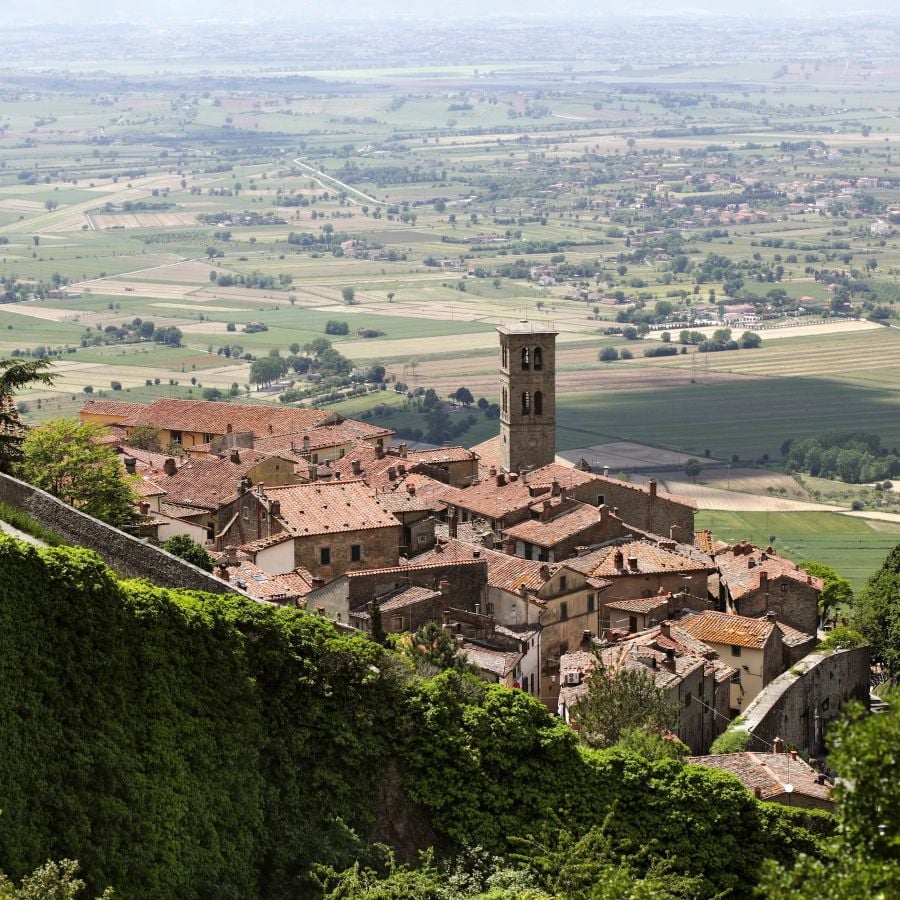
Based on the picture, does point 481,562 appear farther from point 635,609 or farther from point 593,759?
point 593,759

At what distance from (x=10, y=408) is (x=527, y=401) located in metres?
29.7

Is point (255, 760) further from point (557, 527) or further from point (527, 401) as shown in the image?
point (527, 401)

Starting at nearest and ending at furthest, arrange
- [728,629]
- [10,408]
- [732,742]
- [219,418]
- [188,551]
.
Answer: [10,408]
[188,551]
[732,742]
[728,629]
[219,418]

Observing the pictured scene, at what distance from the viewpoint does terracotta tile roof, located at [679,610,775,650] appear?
155 feet

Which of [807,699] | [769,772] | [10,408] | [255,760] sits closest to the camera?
[255,760]

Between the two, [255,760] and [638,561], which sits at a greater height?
[255,760]

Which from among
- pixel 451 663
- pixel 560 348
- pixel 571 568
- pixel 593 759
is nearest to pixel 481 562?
pixel 571 568

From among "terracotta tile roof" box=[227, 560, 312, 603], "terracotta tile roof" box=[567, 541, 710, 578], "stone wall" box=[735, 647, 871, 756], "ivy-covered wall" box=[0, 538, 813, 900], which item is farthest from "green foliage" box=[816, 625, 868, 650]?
"ivy-covered wall" box=[0, 538, 813, 900]

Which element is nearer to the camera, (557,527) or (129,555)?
(129,555)

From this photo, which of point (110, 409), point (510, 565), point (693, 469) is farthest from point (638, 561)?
point (693, 469)

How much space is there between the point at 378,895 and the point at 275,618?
4.17m

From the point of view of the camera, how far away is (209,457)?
5941 centimetres

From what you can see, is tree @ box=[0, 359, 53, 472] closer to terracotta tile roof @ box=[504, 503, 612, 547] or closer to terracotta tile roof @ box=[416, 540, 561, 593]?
terracotta tile roof @ box=[416, 540, 561, 593]

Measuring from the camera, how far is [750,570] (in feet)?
176
